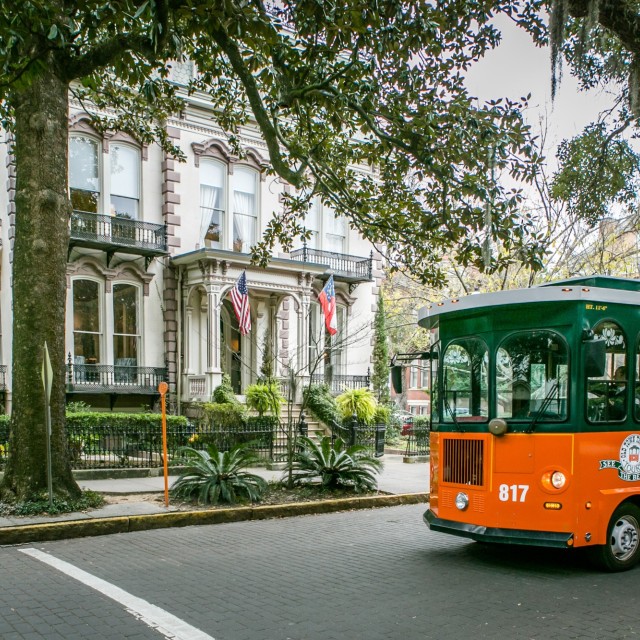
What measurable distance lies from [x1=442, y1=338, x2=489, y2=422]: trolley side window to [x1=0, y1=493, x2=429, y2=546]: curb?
4.10 metres

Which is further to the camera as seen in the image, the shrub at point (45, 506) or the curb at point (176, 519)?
the shrub at point (45, 506)

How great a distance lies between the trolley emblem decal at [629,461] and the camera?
7828 mm

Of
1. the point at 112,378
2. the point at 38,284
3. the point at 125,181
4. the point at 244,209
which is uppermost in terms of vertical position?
the point at 125,181

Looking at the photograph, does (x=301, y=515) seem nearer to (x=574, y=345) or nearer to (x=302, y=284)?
(x=574, y=345)

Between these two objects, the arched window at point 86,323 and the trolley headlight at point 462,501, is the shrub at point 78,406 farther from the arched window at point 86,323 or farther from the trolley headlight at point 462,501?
the trolley headlight at point 462,501

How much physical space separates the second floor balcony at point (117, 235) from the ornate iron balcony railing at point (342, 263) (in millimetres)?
5053

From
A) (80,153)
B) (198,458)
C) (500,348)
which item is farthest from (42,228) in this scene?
(80,153)

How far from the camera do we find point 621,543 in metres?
7.79

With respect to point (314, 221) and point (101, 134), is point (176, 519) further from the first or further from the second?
point (314, 221)

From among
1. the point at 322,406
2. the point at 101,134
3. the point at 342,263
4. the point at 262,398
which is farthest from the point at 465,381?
the point at 342,263

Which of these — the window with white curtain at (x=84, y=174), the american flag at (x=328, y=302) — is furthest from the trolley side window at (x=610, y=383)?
the window with white curtain at (x=84, y=174)

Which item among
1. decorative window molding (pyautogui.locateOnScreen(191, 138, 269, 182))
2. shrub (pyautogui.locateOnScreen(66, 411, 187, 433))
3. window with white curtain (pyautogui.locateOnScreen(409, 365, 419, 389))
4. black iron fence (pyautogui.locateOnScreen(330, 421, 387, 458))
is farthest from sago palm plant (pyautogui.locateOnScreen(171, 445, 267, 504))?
window with white curtain (pyautogui.locateOnScreen(409, 365, 419, 389))

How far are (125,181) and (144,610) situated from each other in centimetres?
1806

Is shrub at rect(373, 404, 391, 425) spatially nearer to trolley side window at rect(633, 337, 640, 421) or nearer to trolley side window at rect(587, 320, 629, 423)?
trolley side window at rect(633, 337, 640, 421)
